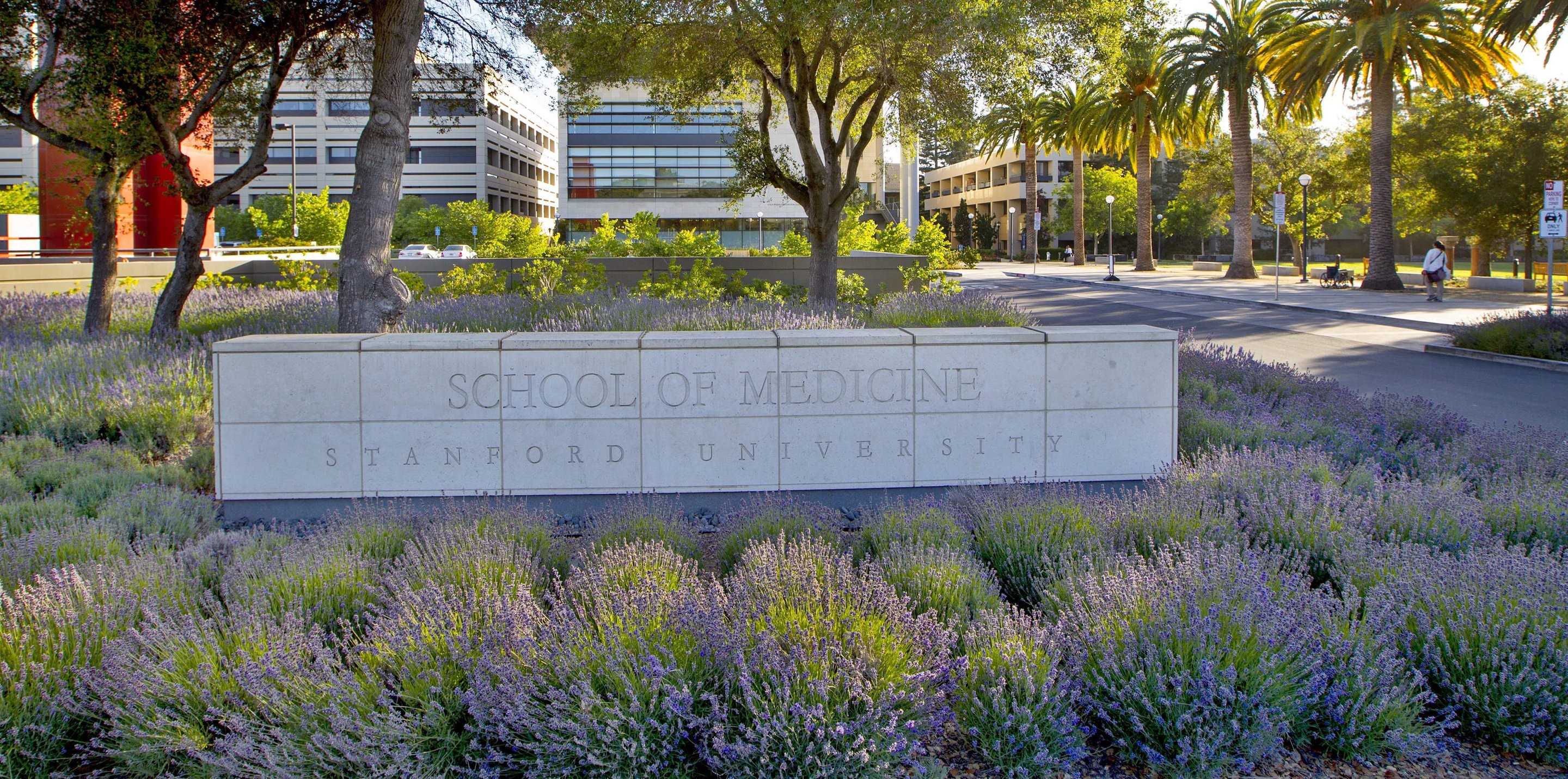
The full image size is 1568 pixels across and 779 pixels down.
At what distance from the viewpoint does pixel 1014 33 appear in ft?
51.9

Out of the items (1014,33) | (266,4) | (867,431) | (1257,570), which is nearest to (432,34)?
(266,4)

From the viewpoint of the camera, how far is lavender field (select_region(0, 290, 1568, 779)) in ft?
11.8

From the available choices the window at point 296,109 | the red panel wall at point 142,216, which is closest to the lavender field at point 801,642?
the red panel wall at point 142,216

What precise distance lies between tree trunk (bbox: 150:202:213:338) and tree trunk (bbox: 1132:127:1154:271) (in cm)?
4403

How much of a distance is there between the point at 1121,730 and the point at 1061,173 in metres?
104

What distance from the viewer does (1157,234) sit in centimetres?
8188

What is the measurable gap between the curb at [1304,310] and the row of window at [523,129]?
60941 mm

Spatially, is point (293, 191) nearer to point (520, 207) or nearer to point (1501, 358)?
point (1501, 358)

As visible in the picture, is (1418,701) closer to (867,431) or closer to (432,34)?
(867,431)

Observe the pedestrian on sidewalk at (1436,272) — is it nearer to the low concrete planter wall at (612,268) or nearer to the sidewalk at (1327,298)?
the sidewalk at (1327,298)

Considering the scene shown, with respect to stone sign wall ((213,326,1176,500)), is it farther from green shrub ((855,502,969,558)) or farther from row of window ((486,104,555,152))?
row of window ((486,104,555,152))

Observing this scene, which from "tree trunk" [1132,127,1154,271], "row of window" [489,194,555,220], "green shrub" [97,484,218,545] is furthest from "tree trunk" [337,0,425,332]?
"row of window" [489,194,555,220]

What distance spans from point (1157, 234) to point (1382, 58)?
5240cm

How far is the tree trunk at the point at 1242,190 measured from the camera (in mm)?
42344
